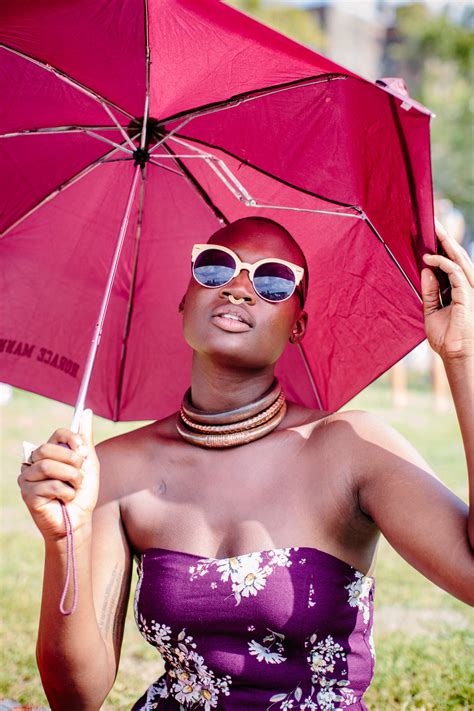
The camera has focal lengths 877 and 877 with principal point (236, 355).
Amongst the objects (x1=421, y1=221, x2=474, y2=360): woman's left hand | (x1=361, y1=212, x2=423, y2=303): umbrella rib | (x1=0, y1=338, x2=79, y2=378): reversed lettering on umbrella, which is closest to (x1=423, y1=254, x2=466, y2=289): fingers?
(x1=421, y1=221, x2=474, y2=360): woman's left hand

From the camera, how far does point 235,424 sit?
9.01 feet

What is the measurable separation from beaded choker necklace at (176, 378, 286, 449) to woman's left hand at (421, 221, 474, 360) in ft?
1.91

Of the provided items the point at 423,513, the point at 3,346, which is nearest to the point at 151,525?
the point at 423,513

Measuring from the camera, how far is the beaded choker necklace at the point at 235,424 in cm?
273

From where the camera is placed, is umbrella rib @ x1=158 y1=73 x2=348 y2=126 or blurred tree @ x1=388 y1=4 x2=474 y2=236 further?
blurred tree @ x1=388 y1=4 x2=474 y2=236

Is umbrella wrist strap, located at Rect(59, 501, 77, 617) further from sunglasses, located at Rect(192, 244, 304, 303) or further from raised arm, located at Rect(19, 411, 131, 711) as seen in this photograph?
sunglasses, located at Rect(192, 244, 304, 303)

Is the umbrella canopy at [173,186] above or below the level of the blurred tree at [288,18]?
below

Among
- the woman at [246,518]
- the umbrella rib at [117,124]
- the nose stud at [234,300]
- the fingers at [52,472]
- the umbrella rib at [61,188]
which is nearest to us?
the fingers at [52,472]

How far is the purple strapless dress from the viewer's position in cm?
246

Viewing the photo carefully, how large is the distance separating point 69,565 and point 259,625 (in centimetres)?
56

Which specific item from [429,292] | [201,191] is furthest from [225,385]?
[201,191]

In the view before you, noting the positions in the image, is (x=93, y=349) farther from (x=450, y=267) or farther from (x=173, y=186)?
(x=450, y=267)

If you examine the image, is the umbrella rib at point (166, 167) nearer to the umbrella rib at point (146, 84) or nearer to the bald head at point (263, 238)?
the umbrella rib at point (146, 84)

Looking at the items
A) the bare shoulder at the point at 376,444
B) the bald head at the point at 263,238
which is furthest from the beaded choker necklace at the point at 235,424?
the bald head at the point at 263,238
